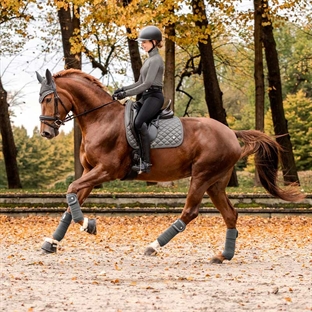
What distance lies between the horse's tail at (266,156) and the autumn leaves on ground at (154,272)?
962 mm

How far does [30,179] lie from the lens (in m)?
50.4

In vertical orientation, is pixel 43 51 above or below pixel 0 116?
above

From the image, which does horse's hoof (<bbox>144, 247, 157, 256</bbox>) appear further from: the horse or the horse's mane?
the horse's mane

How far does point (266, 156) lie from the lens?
40.8 feet

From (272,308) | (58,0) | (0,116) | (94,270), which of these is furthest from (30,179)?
(272,308)

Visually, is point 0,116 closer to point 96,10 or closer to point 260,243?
point 96,10

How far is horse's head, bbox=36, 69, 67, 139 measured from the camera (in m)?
11.2

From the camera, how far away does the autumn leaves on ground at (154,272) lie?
753 centimetres

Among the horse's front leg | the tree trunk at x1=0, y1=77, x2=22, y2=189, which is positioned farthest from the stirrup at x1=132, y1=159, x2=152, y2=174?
the tree trunk at x1=0, y1=77, x2=22, y2=189

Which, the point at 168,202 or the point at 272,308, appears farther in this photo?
the point at 168,202

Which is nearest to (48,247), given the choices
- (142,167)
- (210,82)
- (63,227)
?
(63,227)

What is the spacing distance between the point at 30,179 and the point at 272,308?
4408 centimetres

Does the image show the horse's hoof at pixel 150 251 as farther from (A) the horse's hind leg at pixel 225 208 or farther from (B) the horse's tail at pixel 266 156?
(B) the horse's tail at pixel 266 156

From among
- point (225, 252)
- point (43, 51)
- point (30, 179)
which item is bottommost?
point (30, 179)
